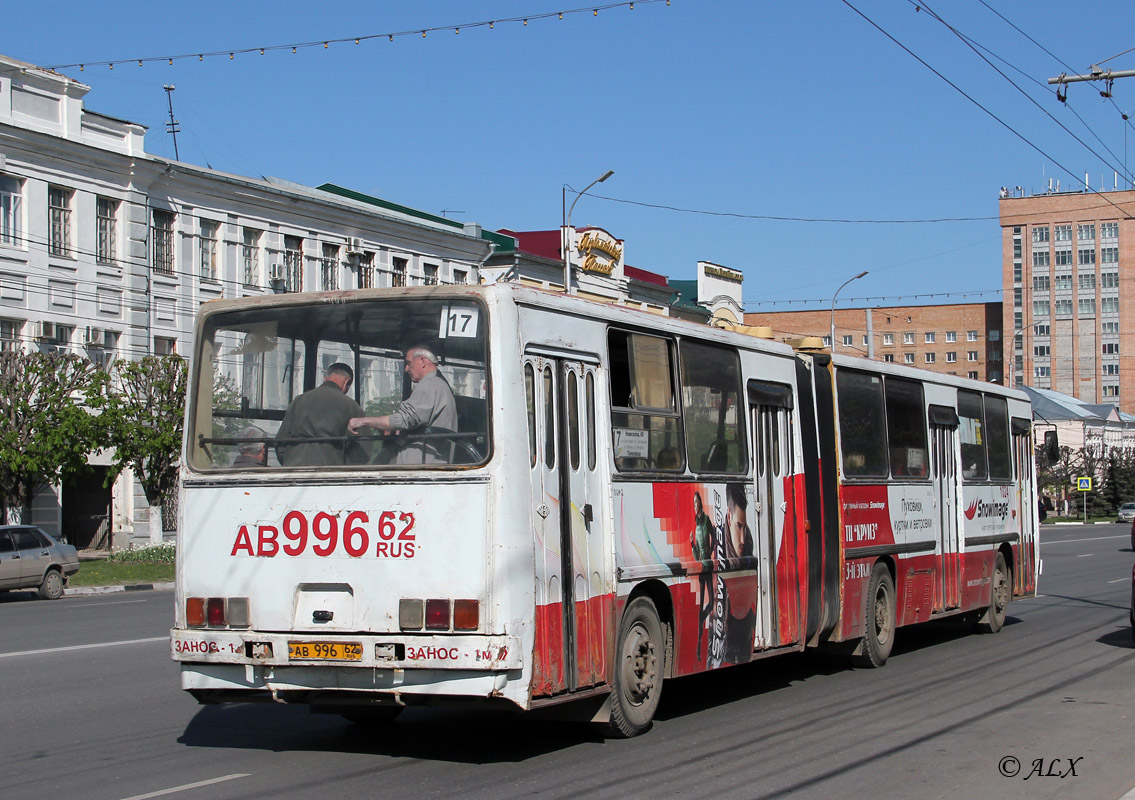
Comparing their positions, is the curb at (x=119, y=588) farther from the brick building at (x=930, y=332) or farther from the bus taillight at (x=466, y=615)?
the brick building at (x=930, y=332)

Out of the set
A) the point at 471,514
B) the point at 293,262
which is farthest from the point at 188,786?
the point at 293,262

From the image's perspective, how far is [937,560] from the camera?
15750 millimetres

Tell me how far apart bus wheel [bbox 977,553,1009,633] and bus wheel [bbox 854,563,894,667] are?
146 inches

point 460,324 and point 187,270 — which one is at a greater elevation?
point 187,270

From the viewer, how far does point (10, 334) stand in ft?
115

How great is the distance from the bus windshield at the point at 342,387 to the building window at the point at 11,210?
94.0 feet

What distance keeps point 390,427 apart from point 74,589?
2250 cm

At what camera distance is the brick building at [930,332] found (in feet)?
462

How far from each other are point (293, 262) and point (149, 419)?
442 inches

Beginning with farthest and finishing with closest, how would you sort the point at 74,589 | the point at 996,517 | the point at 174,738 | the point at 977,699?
1. the point at 74,589
2. the point at 996,517
3. the point at 977,699
4. the point at 174,738

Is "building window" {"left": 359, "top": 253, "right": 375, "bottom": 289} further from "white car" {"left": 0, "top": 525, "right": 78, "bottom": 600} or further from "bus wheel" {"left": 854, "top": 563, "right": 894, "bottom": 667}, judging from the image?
"bus wheel" {"left": 854, "top": 563, "right": 894, "bottom": 667}

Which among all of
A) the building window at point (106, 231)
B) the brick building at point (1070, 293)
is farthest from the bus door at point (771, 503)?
the brick building at point (1070, 293)

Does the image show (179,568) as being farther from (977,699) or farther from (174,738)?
(977,699)

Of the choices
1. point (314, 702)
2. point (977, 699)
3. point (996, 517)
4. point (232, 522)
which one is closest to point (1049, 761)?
point (977, 699)
